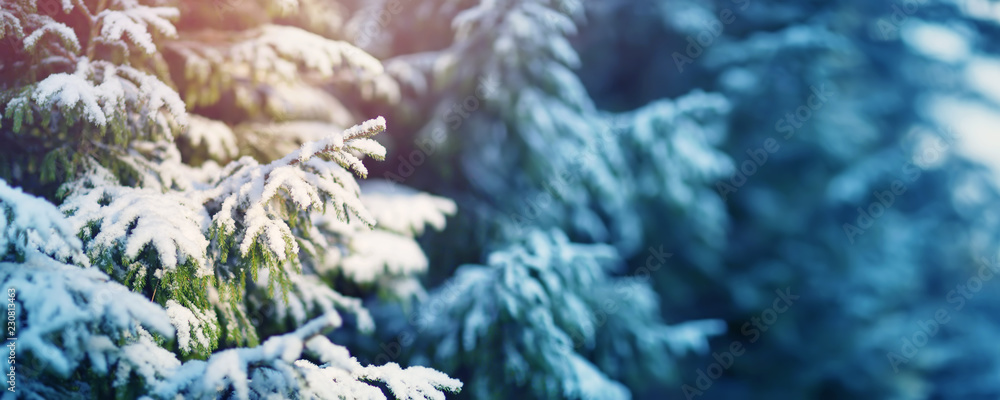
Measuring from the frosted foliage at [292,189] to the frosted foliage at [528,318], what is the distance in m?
1.21

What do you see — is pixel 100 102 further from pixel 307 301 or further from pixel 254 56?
pixel 307 301

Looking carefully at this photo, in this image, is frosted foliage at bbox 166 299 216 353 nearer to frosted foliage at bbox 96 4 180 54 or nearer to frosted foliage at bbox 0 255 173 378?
frosted foliage at bbox 0 255 173 378

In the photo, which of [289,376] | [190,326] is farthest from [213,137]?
[289,376]

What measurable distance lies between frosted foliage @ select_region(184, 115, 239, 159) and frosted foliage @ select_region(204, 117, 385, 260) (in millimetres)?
896

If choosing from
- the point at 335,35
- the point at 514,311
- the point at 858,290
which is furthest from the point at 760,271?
the point at 335,35

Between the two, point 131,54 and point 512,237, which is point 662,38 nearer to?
point 512,237

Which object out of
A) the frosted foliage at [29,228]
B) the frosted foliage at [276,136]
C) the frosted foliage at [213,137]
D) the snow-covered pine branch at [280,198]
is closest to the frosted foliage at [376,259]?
the frosted foliage at [276,136]

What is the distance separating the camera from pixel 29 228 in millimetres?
1609

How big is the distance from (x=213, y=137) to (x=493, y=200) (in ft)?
6.22

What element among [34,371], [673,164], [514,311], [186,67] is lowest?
[34,371]

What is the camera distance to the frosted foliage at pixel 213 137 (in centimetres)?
281

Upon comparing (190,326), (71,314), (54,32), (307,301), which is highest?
(54,32)

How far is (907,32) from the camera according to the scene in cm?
565

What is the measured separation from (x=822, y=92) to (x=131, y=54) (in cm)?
577
